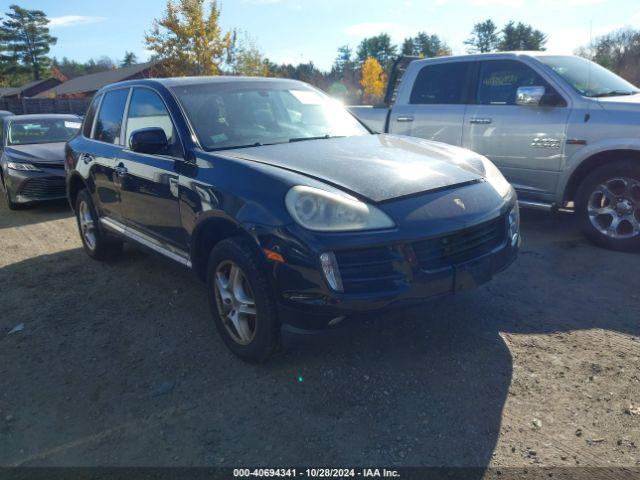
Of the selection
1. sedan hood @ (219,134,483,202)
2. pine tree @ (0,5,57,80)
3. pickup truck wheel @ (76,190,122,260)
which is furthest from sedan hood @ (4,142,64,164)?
pine tree @ (0,5,57,80)

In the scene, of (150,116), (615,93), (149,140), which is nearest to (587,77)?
(615,93)

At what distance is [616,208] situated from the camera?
5.04m

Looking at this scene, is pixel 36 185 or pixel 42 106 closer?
pixel 36 185

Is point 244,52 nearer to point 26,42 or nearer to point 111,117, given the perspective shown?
point 111,117

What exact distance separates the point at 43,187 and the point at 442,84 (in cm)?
632

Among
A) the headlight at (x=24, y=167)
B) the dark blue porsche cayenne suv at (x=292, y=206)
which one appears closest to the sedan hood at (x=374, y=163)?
the dark blue porsche cayenne suv at (x=292, y=206)

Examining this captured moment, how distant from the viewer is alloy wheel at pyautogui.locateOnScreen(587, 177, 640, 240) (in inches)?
194

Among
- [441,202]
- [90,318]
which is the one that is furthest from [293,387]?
[90,318]

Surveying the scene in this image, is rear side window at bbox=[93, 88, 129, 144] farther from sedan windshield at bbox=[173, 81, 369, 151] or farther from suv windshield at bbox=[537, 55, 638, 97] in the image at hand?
suv windshield at bbox=[537, 55, 638, 97]

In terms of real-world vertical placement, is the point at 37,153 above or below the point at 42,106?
below

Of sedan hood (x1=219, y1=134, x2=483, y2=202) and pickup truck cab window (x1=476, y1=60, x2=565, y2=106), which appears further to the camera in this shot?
pickup truck cab window (x1=476, y1=60, x2=565, y2=106)

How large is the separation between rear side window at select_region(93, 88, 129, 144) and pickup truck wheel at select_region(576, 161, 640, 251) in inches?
178

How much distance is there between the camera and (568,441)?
95.9 inches

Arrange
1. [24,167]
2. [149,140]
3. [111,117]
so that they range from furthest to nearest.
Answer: [24,167]
[111,117]
[149,140]
